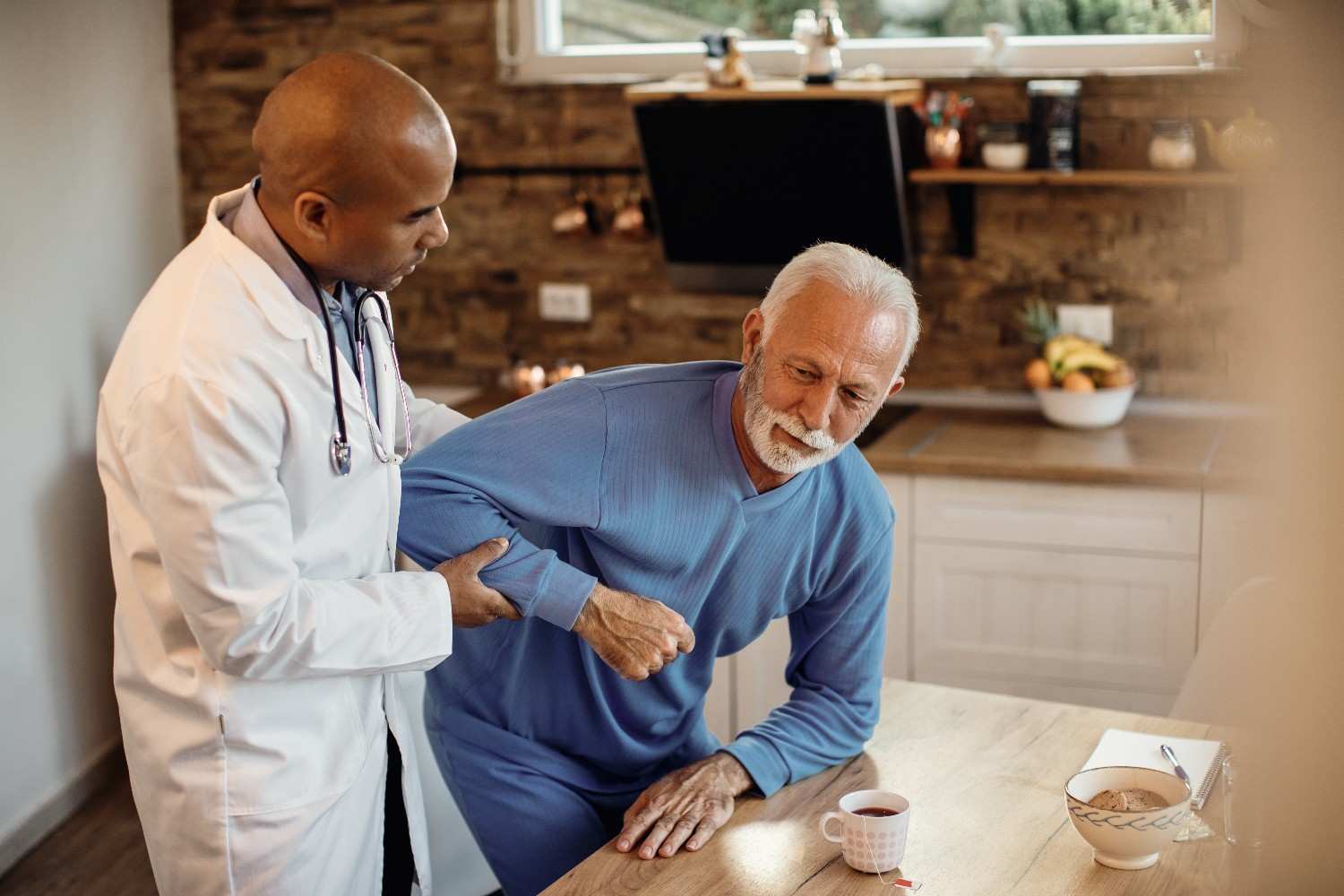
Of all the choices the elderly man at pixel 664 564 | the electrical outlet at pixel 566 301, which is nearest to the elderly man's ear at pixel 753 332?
the elderly man at pixel 664 564

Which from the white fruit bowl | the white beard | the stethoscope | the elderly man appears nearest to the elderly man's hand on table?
the elderly man

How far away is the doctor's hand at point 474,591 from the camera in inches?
64.0

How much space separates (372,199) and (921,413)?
2.41 m

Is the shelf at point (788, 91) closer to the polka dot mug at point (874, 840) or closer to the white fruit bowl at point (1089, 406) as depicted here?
the white fruit bowl at point (1089, 406)

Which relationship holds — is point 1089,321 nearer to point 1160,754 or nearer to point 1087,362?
point 1087,362

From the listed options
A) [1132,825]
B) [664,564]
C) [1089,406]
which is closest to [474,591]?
[664,564]

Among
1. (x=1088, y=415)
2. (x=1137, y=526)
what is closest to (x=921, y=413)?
(x=1088, y=415)

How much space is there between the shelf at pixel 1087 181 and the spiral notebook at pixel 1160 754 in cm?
167

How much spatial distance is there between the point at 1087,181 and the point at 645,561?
1972mm

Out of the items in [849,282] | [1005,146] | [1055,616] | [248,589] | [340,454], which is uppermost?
[1005,146]

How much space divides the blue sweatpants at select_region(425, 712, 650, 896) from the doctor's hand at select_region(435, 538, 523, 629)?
294mm

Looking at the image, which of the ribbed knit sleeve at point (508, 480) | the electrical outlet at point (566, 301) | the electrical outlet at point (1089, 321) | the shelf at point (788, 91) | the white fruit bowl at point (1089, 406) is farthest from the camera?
the electrical outlet at point (566, 301)

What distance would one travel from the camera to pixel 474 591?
163cm

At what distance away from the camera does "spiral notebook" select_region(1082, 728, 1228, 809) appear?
5.64ft
